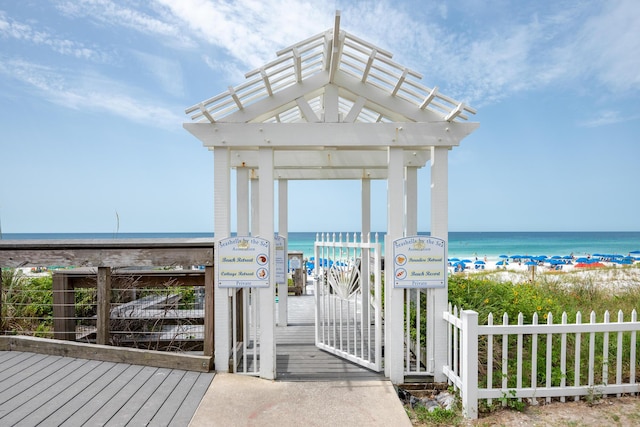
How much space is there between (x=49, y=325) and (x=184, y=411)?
443 cm

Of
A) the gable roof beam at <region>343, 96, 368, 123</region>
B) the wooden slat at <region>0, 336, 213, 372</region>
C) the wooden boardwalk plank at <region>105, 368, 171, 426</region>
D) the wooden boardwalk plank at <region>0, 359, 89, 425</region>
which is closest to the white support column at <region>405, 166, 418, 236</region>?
the gable roof beam at <region>343, 96, 368, 123</region>

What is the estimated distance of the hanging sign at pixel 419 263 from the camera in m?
4.34

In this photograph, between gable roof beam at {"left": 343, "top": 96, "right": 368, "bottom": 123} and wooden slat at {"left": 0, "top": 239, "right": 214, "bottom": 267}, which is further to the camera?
wooden slat at {"left": 0, "top": 239, "right": 214, "bottom": 267}

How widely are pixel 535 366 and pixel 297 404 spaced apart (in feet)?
7.99

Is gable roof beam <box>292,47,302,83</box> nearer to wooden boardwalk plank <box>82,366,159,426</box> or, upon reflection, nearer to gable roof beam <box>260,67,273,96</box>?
gable roof beam <box>260,67,273,96</box>

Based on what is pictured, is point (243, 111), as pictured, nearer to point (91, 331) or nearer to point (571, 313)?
point (91, 331)

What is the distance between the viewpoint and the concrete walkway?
346cm

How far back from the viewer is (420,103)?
4.43m

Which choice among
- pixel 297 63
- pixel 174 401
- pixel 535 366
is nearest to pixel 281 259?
pixel 174 401

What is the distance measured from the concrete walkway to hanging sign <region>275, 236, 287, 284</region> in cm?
211

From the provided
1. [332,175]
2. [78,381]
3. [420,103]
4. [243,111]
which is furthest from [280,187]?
[78,381]

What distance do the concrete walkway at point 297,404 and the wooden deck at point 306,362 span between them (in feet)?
0.65

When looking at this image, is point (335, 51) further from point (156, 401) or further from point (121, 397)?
point (121, 397)

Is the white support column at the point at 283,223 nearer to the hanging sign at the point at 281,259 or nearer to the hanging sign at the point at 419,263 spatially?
the hanging sign at the point at 281,259
